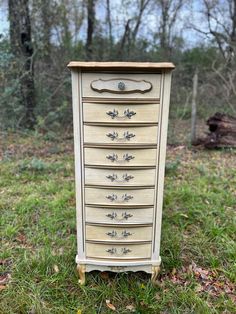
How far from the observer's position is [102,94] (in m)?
1.66

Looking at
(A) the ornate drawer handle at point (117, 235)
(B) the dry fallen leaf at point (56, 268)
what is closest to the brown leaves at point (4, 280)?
(B) the dry fallen leaf at point (56, 268)

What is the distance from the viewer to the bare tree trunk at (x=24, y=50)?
5422 mm

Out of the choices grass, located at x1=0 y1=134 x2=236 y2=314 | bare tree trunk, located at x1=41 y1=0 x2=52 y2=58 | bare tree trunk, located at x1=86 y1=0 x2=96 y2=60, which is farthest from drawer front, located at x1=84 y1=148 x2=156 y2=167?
bare tree trunk, located at x1=86 y1=0 x2=96 y2=60

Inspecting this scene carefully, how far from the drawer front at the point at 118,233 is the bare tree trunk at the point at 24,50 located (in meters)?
4.14

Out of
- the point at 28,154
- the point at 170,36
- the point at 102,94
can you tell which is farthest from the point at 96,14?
the point at 102,94

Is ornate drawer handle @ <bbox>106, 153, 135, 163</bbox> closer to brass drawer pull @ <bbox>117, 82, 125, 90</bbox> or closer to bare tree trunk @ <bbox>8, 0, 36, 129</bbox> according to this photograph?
brass drawer pull @ <bbox>117, 82, 125, 90</bbox>

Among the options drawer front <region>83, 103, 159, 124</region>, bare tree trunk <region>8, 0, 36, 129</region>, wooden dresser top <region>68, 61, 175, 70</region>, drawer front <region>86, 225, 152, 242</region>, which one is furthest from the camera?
bare tree trunk <region>8, 0, 36, 129</region>

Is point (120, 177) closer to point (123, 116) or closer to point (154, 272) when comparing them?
point (123, 116)

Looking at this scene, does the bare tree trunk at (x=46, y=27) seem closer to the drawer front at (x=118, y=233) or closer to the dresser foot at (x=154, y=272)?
the drawer front at (x=118, y=233)

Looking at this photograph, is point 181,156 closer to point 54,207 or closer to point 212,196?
point 212,196

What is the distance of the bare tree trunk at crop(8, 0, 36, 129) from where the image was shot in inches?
213

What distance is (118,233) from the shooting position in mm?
1922

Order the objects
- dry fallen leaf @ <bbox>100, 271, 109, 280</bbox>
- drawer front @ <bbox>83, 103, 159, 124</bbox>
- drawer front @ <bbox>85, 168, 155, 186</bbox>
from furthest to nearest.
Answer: dry fallen leaf @ <bbox>100, 271, 109, 280</bbox> < drawer front @ <bbox>85, 168, 155, 186</bbox> < drawer front @ <bbox>83, 103, 159, 124</bbox>

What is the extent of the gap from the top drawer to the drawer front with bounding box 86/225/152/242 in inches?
32.7
